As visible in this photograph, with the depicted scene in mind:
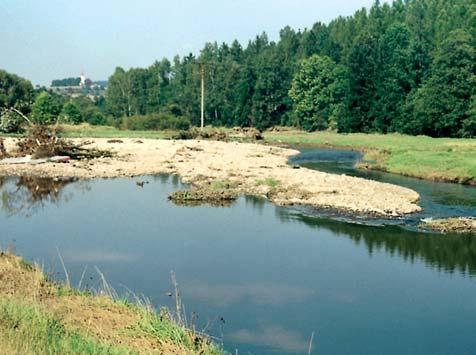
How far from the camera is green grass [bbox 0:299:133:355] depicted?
9.61 metres

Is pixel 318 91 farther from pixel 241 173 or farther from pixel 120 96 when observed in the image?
pixel 241 173

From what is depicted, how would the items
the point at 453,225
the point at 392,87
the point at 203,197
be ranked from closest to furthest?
the point at 453,225, the point at 203,197, the point at 392,87

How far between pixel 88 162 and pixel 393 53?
51.2m

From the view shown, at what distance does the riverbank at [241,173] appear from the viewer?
106 feet

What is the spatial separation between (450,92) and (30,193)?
5252 cm

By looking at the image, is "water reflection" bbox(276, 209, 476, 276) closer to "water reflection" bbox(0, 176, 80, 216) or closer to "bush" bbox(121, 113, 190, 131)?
"water reflection" bbox(0, 176, 80, 216)

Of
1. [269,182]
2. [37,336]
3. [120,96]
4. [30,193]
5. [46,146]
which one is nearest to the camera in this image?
[37,336]

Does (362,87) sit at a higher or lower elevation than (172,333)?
higher

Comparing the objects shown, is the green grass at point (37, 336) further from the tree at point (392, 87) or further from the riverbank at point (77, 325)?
the tree at point (392, 87)

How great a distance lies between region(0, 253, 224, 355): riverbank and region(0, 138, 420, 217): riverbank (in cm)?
1809

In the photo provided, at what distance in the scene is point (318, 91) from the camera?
98.4 meters

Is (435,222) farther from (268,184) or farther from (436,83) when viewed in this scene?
(436,83)

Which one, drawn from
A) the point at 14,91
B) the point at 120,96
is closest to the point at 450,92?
the point at 14,91

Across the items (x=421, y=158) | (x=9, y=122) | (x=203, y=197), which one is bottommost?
(x=203, y=197)
